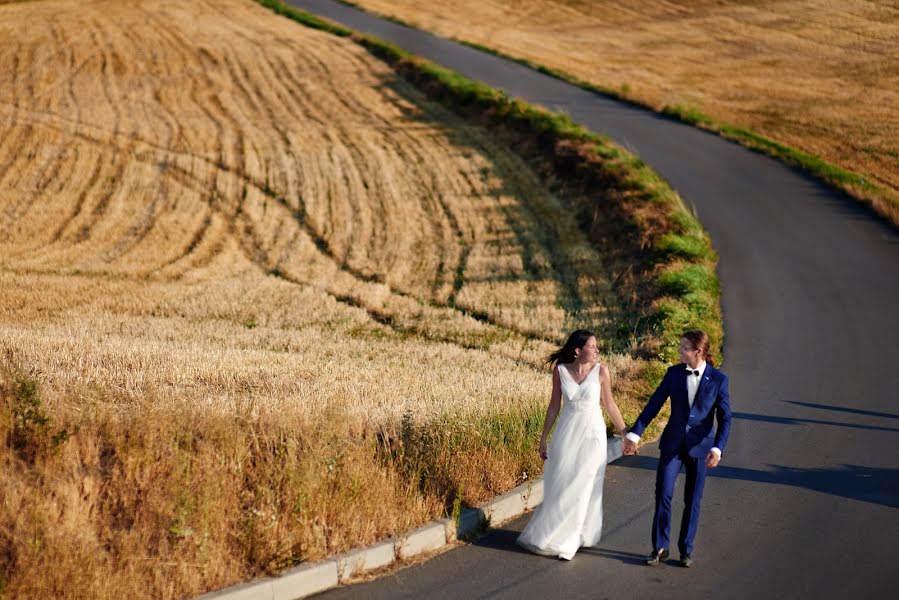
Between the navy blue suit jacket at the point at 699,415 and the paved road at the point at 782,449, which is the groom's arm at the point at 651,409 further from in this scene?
the paved road at the point at 782,449

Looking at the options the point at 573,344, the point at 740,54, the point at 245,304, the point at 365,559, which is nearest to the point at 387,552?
the point at 365,559

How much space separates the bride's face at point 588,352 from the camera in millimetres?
7320

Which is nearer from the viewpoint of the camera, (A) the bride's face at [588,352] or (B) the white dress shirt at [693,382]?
(B) the white dress shirt at [693,382]

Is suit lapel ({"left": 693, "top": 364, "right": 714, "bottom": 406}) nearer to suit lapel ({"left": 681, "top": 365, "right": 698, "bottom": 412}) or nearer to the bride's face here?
suit lapel ({"left": 681, "top": 365, "right": 698, "bottom": 412})

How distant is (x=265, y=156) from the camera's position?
3033 centimetres

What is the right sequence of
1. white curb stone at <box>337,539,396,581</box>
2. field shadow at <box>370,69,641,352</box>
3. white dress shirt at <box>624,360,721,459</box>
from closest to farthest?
white curb stone at <box>337,539,396,581</box>, white dress shirt at <box>624,360,721,459</box>, field shadow at <box>370,69,641,352</box>

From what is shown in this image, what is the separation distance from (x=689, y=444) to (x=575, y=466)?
0.85 meters

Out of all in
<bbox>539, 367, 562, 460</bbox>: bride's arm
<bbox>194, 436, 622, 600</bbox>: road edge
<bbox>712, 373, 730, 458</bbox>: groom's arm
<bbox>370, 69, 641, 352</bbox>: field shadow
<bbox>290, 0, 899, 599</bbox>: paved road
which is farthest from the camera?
<bbox>370, 69, 641, 352</bbox>: field shadow

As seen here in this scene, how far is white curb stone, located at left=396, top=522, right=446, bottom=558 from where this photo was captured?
7.13 metres

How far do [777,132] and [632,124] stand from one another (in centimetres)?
467

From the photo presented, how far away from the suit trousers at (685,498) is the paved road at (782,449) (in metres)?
0.22

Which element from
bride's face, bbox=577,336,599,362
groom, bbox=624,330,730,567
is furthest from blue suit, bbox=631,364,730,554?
bride's face, bbox=577,336,599,362

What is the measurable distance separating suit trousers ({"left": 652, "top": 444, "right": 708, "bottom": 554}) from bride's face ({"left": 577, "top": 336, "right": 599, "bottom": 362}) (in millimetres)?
886

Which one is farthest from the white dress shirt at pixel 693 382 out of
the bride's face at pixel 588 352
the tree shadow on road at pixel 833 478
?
the tree shadow on road at pixel 833 478
